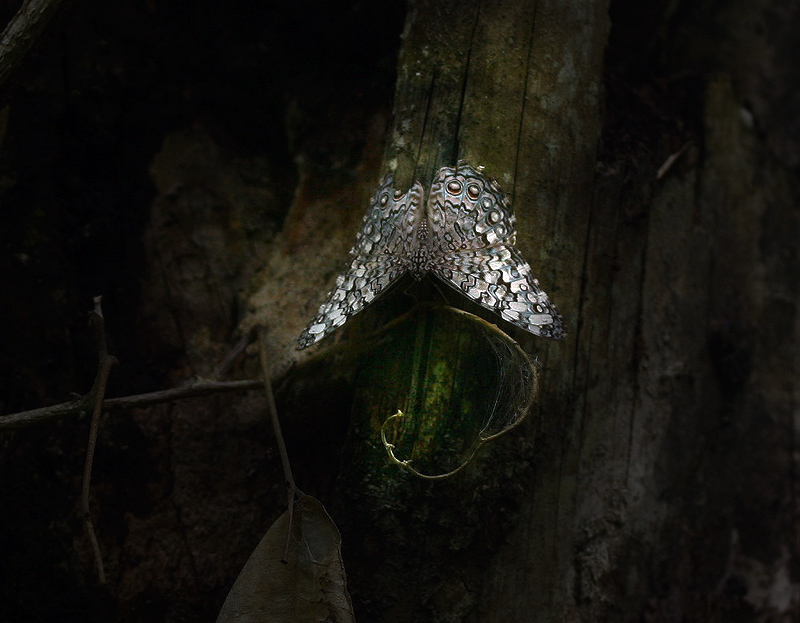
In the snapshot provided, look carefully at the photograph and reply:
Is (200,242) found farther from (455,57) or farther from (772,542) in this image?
(772,542)

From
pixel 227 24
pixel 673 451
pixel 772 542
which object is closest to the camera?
pixel 673 451

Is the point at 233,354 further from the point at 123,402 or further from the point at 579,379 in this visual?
the point at 579,379

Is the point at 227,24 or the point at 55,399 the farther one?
the point at 227,24

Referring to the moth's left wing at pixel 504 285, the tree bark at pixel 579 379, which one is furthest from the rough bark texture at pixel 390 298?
the moth's left wing at pixel 504 285

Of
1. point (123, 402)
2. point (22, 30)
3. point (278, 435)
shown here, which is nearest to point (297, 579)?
point (278, 435)

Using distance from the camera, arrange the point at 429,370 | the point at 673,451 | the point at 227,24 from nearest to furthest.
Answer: the point at 429,370, the point at 673,451, the point at 227,24

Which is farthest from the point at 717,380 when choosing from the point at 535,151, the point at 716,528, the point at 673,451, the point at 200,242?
the point at 200,242

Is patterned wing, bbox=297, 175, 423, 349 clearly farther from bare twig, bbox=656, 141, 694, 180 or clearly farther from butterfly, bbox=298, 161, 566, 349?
bare twig, bbox=656, 141, 694, 180
